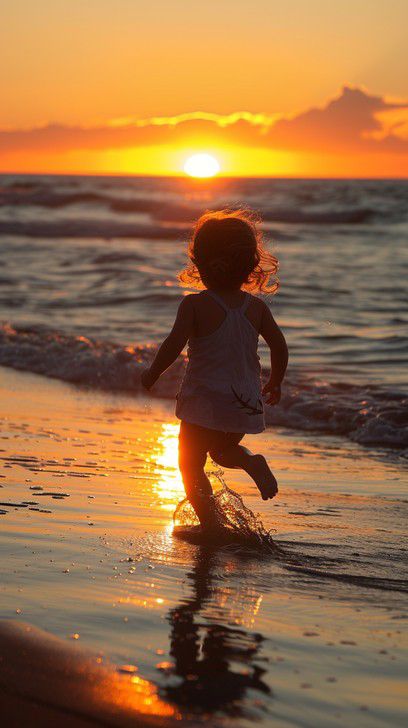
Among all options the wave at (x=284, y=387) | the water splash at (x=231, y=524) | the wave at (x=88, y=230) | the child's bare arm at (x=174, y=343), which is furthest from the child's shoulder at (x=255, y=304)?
the wave at (x=88, y=230)

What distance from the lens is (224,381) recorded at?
4.42m

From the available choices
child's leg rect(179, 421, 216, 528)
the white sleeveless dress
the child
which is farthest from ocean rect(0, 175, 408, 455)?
child's leg rect(179, 421, 216, 528)

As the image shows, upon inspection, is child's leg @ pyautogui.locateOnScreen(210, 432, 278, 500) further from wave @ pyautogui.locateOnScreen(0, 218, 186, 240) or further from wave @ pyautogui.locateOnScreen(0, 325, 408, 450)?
wave @ pyautogui.locateOnScreen(0, 218, 186, 240)

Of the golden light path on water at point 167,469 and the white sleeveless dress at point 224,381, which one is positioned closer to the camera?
the white sleeveless dress at point 224,381

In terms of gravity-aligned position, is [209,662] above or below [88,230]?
below

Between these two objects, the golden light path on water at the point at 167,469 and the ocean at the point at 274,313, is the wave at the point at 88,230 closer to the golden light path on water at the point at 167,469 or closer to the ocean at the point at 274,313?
the ocean at the point at 274,313

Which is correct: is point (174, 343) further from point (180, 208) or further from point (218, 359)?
point (180, 208)

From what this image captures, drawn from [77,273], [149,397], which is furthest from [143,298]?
[149,397]

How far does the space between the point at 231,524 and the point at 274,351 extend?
0.83 m

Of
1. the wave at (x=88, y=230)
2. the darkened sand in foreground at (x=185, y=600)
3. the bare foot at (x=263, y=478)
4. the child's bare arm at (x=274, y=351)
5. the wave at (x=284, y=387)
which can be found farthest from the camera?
the wave at (x=88, y=230)

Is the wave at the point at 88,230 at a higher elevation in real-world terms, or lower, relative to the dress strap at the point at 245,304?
higher

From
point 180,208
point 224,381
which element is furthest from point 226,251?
point 180,208

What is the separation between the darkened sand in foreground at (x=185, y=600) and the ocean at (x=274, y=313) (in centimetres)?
143

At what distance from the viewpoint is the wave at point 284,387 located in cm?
743
